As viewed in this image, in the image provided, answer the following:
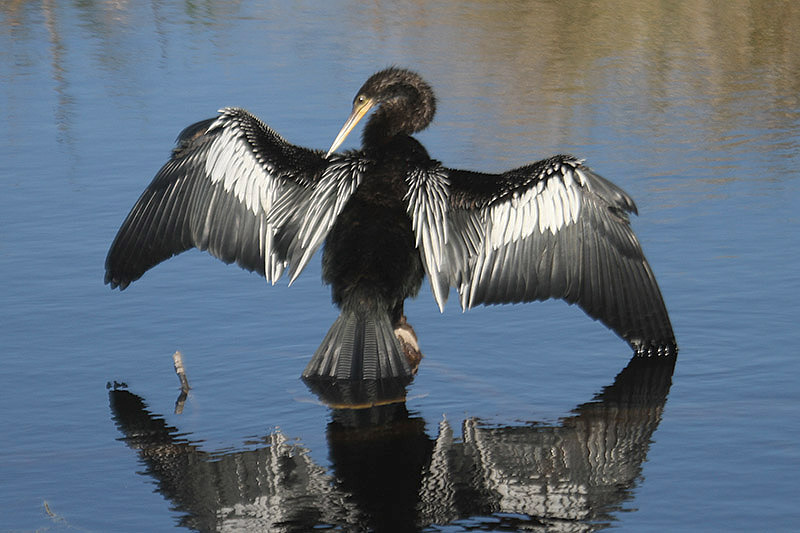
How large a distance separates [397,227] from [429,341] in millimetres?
629

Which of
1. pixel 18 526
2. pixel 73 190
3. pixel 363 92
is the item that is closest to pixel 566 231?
pixel 363 92

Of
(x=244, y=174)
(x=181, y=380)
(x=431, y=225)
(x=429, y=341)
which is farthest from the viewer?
(x=244, y=174)

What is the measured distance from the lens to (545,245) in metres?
6.53

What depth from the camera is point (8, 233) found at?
8.11 meters

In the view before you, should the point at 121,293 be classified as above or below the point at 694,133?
below

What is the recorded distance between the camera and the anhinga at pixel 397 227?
616 centimetres

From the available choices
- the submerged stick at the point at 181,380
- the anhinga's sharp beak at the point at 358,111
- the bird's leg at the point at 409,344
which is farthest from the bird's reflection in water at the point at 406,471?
the anhinga's sharp beak at the point at 358,111

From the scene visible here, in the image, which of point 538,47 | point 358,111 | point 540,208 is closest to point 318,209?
point 358,111

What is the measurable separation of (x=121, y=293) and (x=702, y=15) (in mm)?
8571

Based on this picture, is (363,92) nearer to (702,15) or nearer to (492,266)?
(492,266)

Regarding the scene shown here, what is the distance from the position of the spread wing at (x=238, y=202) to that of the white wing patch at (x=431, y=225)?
30 centimetres

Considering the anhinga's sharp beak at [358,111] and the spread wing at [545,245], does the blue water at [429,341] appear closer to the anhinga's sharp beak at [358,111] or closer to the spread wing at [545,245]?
the spread wing at [545,245]

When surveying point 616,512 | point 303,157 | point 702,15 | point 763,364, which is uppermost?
point 702,15

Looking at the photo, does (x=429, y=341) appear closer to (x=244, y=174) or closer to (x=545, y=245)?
(x=545, y=245)
